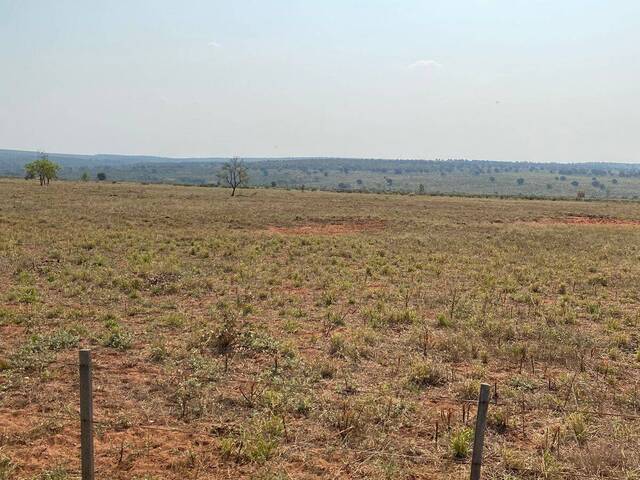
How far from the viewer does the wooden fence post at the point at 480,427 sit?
447 cm

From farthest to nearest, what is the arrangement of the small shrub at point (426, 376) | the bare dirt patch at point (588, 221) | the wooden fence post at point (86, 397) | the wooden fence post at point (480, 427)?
1. the bare dirt patch at point (588, 221)
2. the small shrub at point (426, 376)
3. the wooden fence post at point (86, 397)
4. the wooden fence post at point (480, 427)

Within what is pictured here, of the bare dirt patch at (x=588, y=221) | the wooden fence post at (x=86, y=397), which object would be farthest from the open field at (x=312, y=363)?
A: the bare dirt patch at (x=588, y=221)

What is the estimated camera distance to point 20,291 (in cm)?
1330

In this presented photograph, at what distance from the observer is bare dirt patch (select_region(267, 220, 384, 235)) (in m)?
30.8

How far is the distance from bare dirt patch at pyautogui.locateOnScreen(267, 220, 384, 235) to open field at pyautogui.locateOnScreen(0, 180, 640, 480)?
1021cm

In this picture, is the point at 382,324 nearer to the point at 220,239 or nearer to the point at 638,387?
the point at 638,387

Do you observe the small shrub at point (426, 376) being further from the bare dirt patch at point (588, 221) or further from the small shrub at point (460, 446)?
the bare dirt patch at point (588, 221)

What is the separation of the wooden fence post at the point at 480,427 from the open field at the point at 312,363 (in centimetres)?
114

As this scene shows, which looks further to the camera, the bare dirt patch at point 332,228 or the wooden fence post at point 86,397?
the bare dirt patch at point 332,228

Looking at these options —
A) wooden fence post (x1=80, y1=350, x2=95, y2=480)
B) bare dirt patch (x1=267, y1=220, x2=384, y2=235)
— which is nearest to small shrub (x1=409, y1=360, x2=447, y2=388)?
wooden fence post (x1=80, y1=350, x2=95, y2=480)

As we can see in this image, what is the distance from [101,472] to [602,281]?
56.1 feet

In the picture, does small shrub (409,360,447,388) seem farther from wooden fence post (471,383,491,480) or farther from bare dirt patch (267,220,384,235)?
bare dirt patch (267,220,384,235)

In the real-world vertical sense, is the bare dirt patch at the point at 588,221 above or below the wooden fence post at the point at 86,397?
below

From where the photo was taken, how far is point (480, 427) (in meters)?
4.54
